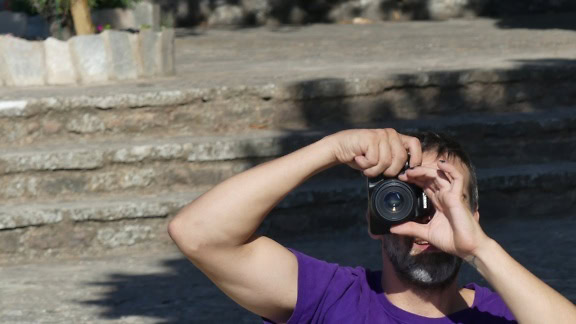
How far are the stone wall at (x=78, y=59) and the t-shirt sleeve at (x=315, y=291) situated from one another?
383 centimetres

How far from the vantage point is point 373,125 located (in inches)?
229

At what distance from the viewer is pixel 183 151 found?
542cm

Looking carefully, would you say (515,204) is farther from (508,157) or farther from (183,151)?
(183,151)

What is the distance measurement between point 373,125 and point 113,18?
126 inches

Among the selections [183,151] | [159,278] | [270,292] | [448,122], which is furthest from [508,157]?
[270,292]

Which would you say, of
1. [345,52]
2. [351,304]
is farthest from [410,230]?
[345,52]

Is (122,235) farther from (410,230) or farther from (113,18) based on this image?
(113,18)

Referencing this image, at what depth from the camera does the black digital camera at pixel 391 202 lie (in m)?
2.38

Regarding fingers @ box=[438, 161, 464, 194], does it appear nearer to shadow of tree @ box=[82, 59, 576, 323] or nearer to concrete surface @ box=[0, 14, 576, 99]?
shadow of tree @ box=[82, 59, 576, 323]

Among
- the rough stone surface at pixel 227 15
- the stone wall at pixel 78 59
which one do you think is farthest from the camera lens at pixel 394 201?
the rough stone surface at pixel 227 15

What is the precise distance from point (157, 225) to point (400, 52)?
294 centimetres

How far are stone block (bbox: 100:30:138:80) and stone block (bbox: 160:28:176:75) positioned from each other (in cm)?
18

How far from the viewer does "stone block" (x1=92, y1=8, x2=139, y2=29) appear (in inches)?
327

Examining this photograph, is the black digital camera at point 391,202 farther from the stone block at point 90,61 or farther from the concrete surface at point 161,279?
the stone block at point 90,61
